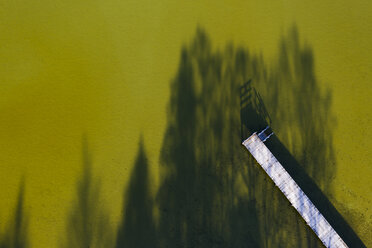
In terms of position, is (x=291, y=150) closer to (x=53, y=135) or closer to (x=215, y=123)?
(x=215, y=123)

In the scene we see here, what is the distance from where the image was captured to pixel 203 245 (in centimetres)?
1031

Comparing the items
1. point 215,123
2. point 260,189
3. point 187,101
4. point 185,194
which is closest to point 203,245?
point 185,194

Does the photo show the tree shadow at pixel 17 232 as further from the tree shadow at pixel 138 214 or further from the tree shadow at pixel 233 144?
the tree shadow at pixel 233 144

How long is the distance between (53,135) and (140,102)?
354 centimetres

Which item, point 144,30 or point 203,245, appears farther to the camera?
point 144,30

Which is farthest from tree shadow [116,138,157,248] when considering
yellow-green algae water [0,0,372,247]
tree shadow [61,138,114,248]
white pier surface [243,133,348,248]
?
white pier surface [243,133,348,248]

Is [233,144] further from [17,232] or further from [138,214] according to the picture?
[17,232]

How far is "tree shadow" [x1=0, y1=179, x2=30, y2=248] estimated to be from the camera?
405 inches

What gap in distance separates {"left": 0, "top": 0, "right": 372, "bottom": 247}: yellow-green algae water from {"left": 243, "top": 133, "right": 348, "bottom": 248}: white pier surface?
109 cm

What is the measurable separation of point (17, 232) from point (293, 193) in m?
10.2

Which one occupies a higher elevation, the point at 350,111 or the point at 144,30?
the point at 144,30

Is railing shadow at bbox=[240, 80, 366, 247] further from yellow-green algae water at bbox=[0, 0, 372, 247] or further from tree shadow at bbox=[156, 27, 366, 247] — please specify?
yellow-green algae water at bbox=[0, 0, 372, 247]

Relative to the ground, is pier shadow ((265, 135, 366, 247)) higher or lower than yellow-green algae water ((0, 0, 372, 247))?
lower

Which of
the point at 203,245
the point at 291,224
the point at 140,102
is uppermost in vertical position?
the point at 140,102
